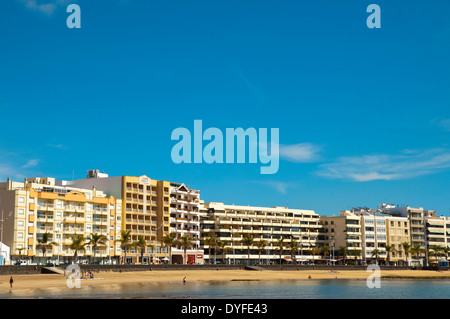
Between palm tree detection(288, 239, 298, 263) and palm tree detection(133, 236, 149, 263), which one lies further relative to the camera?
palm tree detection(288, 239, 298, 263)

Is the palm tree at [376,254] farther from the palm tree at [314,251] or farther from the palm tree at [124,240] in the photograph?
the palm tree at [124,240]

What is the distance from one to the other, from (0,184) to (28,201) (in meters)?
12.0

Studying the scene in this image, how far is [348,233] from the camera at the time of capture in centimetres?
18962

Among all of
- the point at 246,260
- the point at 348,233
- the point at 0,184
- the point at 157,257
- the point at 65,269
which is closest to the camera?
the point at 65,269

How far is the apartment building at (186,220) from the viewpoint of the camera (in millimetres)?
153500

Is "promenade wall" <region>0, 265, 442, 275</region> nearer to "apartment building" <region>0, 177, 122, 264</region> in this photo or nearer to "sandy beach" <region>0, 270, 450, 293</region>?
"sandy beach" <region>0, 270, 450, 293</region>

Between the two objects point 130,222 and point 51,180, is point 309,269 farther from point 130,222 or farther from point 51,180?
point 51,180

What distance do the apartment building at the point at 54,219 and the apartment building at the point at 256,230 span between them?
3358 centimetres

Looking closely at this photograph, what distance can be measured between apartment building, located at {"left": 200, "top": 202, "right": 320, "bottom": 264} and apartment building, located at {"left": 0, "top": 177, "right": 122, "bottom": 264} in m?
33.6

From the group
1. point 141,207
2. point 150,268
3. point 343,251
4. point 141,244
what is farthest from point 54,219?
point 343,251

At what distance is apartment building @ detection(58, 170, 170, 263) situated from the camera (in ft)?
460

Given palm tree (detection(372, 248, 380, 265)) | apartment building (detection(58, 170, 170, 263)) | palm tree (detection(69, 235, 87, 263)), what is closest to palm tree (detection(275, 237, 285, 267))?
palm tree (detection(372, 248, 380, 265))
